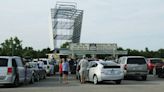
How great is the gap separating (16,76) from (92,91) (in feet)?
18.3

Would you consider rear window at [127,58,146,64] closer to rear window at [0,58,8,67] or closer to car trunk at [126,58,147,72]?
car trunk at [126,58,147,72]

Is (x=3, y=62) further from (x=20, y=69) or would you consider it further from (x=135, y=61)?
(x=135, y=61)

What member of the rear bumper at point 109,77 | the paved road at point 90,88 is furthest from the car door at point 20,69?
the rear bumper at point 109,77

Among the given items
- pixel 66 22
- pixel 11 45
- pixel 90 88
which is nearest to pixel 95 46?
pixel 66 22

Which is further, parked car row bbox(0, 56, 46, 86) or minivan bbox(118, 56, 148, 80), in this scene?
minivan bbox(118, 56, 148, 80)

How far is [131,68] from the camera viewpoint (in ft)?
102

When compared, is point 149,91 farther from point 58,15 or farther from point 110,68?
point 58,15

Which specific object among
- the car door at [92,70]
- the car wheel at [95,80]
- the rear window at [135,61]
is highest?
the rear window at [135,61]

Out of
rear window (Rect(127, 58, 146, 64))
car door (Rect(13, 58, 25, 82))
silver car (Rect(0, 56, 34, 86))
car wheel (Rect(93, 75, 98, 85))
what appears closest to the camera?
silver car (Rect(0, 56, 34, 86))

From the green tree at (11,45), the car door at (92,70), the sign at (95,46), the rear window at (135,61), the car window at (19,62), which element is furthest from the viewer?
the green tree at (11,45)

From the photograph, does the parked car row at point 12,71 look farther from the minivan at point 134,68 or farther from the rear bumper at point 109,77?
the minivan at point 134,68

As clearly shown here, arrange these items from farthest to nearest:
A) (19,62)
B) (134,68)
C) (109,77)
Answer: (134,68) → (109,77) → (19,62)

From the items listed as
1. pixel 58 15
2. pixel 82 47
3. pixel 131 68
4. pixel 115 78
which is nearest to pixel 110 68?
pixel 115 78

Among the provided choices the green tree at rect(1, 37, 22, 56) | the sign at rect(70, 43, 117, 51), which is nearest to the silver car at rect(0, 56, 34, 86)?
the sign at rect(70, 43, 117, 51)
